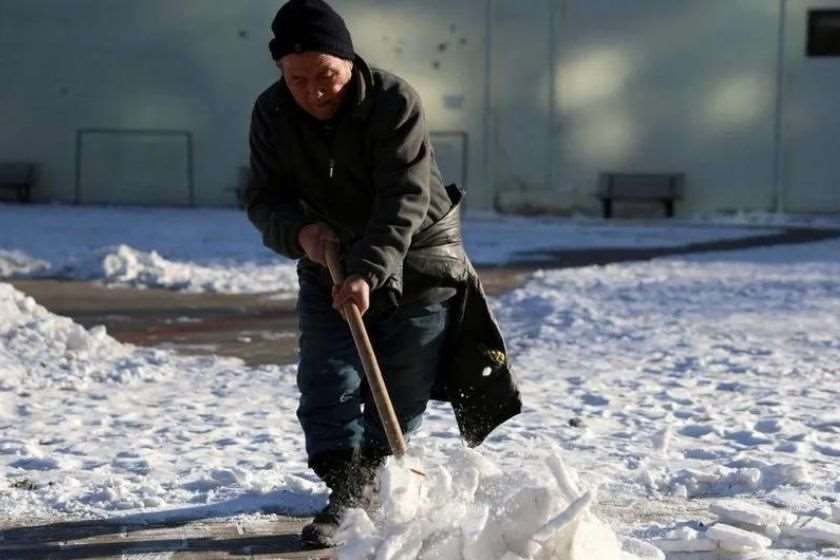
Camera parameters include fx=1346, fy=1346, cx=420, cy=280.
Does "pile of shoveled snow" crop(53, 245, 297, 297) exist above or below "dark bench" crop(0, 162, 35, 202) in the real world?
below

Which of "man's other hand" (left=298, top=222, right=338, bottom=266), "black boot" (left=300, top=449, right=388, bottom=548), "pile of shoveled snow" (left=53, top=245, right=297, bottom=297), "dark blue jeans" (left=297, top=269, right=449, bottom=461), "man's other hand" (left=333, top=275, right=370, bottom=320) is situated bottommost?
"pile of shoveled snow" (left=53, top=245, right=297, bottom=297)

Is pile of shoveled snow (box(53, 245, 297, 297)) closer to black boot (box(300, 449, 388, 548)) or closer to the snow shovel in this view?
black boot (box(300, 449, 388, 548))

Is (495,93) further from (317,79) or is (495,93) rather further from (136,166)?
(317,79)

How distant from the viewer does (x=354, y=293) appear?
3490 millimetres

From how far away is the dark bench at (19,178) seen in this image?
64.2ft

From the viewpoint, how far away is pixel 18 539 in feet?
12.9

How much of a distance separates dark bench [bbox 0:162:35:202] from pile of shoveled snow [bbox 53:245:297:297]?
27.6ft

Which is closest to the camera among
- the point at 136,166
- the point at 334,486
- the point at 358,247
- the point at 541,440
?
the point at 358,247

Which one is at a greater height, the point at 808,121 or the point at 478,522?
the point at 808,121

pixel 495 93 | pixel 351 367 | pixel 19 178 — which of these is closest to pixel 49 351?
pixel 351 367

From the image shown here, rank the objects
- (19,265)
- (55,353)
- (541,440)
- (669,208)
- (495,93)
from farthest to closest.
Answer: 1. (495,93)
2. (669,208)
3. (19,265)
4. (55,353)
5. (541,440)

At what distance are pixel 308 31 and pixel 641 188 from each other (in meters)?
15.6

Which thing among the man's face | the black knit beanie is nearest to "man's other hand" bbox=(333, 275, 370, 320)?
the man's face

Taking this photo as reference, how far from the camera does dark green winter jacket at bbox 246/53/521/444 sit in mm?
3643
